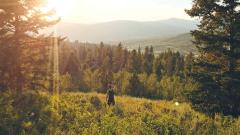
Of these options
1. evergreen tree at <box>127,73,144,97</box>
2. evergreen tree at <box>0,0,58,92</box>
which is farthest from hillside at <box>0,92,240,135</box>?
evergreen tree at <box>127,73,144,97</box>

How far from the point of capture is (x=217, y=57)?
80.0 feet

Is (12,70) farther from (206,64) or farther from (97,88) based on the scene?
(97,88)

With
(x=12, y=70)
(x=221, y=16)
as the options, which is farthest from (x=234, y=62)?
(x=12, y=70)

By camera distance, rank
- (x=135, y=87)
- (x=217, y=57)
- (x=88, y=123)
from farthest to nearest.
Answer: (x=135, y=87), (x=217, y=57), (x=88, y=123)

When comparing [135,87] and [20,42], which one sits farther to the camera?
[135,87]

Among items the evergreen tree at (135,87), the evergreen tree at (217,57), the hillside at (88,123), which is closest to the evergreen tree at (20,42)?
the hillside at (88,123)

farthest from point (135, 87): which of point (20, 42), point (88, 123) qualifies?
point (88, 123)

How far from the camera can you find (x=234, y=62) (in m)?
23.8

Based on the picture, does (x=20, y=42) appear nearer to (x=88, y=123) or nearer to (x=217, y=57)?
(x=88, y=123)

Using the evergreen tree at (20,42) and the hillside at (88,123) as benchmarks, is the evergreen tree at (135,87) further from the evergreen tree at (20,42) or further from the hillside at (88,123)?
the hillside at (88,123)

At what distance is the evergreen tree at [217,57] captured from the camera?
2341cm

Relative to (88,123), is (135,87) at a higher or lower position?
lower

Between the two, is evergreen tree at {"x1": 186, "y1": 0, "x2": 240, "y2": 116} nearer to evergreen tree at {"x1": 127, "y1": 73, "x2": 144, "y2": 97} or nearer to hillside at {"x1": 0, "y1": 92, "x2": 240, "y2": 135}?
hillside at {"x1": 0, "y1": 92, "x2": 240, "y2": 135}

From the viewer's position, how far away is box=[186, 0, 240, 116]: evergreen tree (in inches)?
922
